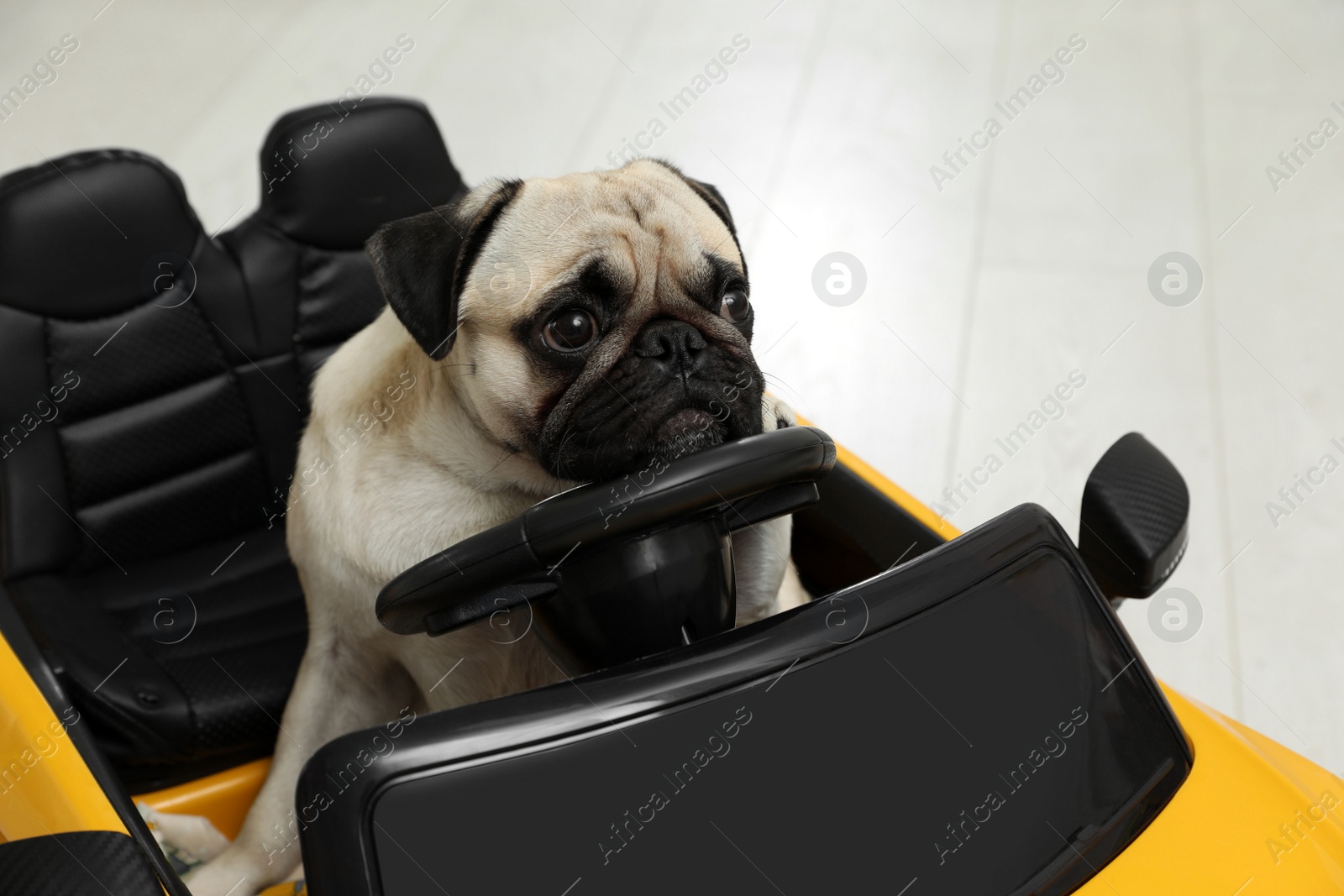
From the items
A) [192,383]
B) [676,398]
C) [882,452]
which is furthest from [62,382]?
[882,452]

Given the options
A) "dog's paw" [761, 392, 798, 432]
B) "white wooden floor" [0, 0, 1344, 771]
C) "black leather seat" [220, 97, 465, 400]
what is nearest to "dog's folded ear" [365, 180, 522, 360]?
"dog's paw" [761, 392, 798, 432]

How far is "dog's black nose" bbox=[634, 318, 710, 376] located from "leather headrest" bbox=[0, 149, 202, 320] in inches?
29.7

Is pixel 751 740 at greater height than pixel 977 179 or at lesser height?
lesser

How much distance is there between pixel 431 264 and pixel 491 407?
15 centimetres

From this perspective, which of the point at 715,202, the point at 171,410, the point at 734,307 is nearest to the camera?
the point at 734,307

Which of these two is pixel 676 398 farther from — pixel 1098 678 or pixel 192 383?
pixel 192 383

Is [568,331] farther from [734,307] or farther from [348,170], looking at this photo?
[348,170]

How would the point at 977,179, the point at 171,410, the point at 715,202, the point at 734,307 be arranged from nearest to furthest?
the point at 734,307, the point at 715,202, the point at 171,410, the point at 977,179

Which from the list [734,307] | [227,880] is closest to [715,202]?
[734,307]

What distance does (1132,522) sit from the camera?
40.6 inches

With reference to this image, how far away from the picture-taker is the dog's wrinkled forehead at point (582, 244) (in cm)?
104

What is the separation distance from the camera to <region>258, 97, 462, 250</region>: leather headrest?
4.86ft

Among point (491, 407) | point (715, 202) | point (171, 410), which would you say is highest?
point (715, 202)

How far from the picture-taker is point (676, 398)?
3.25ft
